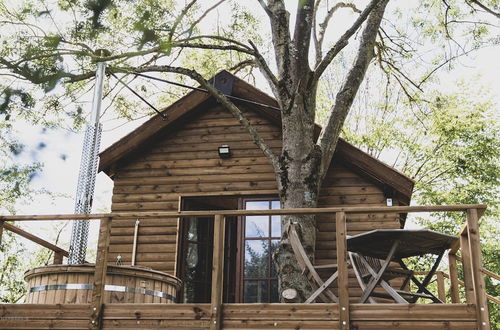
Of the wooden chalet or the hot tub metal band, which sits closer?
the wooden chalet

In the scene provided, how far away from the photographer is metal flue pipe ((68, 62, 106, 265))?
6328mm

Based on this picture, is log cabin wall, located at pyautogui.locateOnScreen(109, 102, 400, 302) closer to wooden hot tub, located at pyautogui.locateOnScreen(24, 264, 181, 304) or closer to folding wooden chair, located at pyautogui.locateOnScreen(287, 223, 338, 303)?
folding wooden chair, located at pyautogui.locateOnScreen(287, 223, 338, 303)

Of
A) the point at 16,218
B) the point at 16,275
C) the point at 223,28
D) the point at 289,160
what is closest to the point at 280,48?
the point at 289,160

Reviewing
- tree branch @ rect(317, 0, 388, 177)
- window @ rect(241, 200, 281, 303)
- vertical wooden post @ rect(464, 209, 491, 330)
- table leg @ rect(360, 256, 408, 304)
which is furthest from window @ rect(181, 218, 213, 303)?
vertical wooden post @ rect(464, 209, 491, 330)

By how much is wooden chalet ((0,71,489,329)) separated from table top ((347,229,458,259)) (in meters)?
0.26

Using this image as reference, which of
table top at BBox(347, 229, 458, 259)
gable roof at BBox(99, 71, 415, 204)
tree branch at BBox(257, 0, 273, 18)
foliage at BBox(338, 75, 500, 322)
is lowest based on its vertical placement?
table top at BBox(347, 229, 458, 259)

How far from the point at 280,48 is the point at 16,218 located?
4.29 meters

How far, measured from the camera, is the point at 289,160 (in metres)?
7.43

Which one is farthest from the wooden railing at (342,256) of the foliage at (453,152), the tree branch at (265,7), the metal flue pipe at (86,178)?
the foliage at (453,152)

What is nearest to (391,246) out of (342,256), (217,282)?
(342,256)

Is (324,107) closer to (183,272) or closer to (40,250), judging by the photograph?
(40,250)

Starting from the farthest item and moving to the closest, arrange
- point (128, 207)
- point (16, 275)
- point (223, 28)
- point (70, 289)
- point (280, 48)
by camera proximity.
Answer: point (16, 275) < point (223, 28) < point (128, 207) < point (280, 48) < point (70, 289)

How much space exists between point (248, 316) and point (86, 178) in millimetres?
2799

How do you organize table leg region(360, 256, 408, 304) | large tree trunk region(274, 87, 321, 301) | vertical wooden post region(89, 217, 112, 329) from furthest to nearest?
large tree trunk region(274, 87, 321, 301)
vertical wooden post region(89, 217, 112, 329)
table leg region(360, 256, 408, 304)
